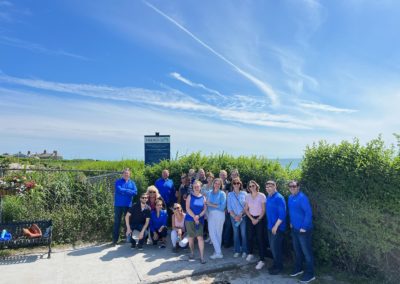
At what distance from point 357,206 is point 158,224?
4455mm

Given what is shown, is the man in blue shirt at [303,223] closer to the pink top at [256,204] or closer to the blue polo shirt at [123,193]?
the pink top at [256,204]

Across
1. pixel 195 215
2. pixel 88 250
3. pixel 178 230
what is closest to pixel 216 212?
pixel 195 215

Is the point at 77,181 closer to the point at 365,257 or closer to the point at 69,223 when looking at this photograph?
the point at 69,223

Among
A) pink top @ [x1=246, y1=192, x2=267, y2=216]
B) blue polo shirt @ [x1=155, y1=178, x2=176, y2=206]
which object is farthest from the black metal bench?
pink top @ [x1=246, y1=192, x2=267, y2=216]

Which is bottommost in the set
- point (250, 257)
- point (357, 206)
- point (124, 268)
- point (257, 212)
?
point (124, 268)

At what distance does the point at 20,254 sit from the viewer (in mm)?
7367

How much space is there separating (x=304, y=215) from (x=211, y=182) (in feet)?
8.20

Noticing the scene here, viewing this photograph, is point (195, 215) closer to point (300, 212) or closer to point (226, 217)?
point (226, 217)

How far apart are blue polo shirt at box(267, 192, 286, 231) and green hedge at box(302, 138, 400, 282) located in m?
0.62

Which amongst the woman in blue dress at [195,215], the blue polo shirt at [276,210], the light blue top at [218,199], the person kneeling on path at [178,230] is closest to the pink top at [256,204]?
the blue polo shirt at [276,210]

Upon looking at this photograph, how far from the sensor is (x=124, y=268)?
255 inches

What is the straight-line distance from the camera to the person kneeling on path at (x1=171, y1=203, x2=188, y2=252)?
7.47 meters

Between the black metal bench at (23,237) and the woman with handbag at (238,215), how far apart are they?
12.9ft

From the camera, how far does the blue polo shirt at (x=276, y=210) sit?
6.15 metres
